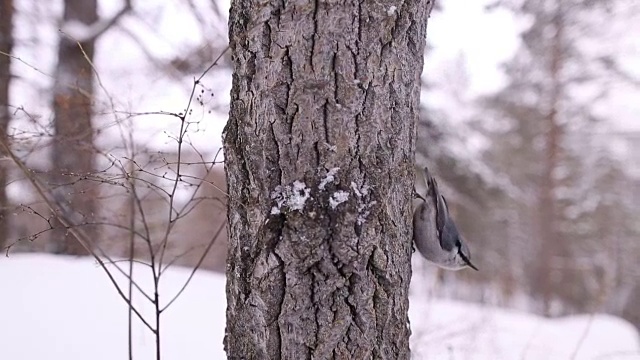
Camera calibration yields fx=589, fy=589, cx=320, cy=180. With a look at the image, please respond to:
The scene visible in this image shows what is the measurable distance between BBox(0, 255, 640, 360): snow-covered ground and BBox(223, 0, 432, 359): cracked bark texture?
4.94 feet

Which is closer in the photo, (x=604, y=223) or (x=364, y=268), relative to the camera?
(x=364, y=268)

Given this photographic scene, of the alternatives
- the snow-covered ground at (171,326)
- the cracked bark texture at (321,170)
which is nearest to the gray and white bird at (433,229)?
the cracked bark texture at (321,170)

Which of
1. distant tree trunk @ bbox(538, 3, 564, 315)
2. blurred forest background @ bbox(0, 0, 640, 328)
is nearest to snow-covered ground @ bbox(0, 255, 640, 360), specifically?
blurred forest background @ bbox(0, 0, 640, 328)

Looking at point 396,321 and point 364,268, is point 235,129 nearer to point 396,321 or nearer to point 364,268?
point 364,268

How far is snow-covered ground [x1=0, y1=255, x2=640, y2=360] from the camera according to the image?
258 centimetres

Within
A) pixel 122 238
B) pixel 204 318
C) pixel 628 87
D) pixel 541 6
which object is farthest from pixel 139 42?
pixel 628 87

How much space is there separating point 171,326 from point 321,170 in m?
2.04

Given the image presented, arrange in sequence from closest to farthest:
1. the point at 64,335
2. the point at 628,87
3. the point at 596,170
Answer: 1. the point at 64,335
2. the point at 628,87
3. the point at 596,170

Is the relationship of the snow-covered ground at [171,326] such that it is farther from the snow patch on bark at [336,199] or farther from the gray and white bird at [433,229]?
the snow patch on bark at [336,199]

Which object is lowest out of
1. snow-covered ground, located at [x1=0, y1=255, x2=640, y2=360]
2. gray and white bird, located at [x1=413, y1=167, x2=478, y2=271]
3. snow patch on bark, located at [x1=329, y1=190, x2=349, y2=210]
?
snow-covered ground, located at [x1=0, y1=255, x2=640, y2=360]

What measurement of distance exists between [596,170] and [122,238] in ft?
31.9

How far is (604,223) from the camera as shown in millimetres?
11727

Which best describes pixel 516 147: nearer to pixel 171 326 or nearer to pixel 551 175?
pixel 551 175

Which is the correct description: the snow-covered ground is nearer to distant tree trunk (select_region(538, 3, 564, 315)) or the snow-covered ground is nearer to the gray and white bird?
the gray and white bird
